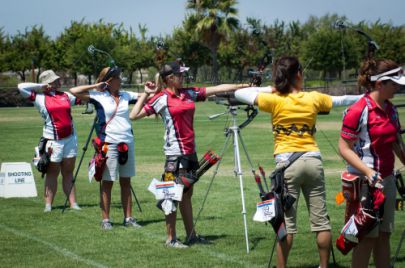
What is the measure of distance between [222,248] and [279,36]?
7056 cm

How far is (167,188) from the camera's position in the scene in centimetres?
884

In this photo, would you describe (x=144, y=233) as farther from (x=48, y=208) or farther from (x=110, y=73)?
(x=48, y=208)

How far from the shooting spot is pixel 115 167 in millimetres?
10367

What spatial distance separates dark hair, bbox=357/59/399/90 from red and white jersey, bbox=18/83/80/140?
20.5 ft

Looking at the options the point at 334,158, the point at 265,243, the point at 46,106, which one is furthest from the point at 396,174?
the point at 334,158

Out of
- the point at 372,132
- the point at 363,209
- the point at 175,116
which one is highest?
the point at 372,132

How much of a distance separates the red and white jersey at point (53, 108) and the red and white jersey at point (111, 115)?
159 cm

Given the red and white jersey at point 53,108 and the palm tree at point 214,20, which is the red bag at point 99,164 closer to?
the red and white jersey at point 53,108

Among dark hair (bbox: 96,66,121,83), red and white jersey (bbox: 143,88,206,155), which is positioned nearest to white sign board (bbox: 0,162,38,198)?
dark hair (bbox: 96,66,121,83)

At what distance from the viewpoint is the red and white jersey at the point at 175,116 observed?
8789mm

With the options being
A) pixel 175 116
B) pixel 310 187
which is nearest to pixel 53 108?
pixel 175 116

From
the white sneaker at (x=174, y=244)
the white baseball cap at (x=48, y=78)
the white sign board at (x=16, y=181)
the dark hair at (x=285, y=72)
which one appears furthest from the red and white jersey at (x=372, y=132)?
the white sign board at (x=16, y=181)

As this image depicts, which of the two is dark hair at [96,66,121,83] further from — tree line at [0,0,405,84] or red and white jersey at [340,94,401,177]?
tree line at [0,0,405,84]

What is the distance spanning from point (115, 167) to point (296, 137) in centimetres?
404
